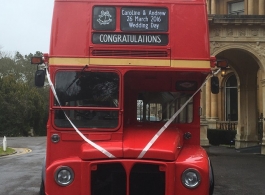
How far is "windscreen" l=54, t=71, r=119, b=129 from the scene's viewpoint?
6.58 m

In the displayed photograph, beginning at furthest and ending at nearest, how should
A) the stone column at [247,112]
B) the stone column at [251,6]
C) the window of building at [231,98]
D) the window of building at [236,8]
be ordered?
the window of building at [231,98], the window of building at [236,8], the stone column at [251,6], the stone column at [247,112]

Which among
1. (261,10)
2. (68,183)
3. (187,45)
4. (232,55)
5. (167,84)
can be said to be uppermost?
(261,10)

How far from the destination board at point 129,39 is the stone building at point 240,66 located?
11119 mm

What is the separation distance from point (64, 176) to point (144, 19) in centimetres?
267

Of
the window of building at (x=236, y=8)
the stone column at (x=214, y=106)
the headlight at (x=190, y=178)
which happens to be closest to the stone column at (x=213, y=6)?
the window of building at (x=236, y=8)

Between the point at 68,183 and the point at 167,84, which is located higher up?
the point at 167,84

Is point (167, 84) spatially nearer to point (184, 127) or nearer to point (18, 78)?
point (184, 127)

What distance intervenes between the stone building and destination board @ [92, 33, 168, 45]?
11119 mm

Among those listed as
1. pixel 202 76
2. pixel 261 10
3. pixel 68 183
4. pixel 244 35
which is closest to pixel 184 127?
pixel 202 76

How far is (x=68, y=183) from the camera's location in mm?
5879

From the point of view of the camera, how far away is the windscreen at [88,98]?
259 inches

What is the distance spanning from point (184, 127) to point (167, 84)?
76 cm

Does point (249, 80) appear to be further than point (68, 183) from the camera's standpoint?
Yes

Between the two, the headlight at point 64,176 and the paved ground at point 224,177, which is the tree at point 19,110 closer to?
the paved ground at point 224,177
